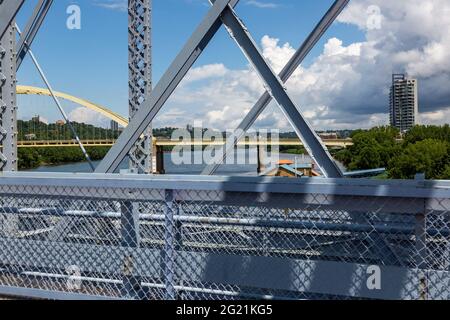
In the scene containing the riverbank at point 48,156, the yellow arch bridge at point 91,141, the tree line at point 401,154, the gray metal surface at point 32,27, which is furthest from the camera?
the tree line at point 401,154

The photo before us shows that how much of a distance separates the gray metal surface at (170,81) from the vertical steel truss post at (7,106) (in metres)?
1.95

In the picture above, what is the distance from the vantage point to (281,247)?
4.42m

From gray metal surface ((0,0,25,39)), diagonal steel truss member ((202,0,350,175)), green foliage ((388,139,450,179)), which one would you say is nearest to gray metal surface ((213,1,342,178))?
diagonal steel truss member ((202,0,350,175))

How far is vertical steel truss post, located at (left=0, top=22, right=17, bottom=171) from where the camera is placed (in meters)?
5.84

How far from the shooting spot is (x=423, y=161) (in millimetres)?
54594

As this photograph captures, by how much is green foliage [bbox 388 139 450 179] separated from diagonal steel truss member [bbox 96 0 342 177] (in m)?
52.8

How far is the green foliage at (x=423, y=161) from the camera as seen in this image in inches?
2145

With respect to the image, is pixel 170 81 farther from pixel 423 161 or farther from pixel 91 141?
pixel 423 161

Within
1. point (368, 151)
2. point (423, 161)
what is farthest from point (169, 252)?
point (368, 151)

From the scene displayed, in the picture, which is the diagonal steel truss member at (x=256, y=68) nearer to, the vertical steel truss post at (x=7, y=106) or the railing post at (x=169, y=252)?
the railing post at (x=169, y=252)

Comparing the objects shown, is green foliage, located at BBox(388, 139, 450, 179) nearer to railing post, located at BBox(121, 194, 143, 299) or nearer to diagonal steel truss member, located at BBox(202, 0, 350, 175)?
diagonal steel truss member, located at BBox(202, 0, 350, 175)

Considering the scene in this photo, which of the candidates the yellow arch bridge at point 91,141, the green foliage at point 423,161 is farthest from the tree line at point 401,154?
the yellow arch bridge at point 91,141

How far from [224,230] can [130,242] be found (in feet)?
3.35
